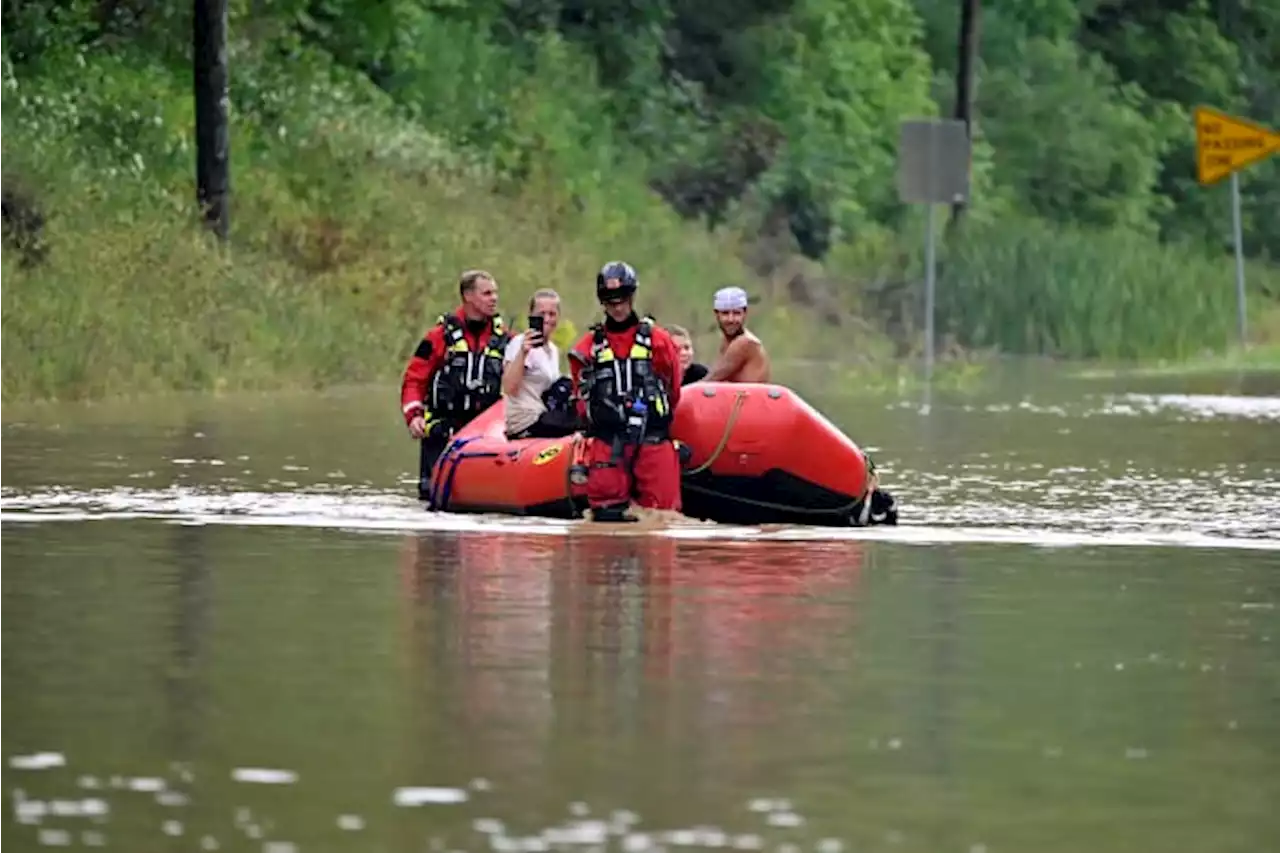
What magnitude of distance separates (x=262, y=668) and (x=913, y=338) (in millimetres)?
43549

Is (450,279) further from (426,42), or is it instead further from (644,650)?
(644,650)

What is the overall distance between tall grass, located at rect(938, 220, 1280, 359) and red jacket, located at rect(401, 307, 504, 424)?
33222 millimetres

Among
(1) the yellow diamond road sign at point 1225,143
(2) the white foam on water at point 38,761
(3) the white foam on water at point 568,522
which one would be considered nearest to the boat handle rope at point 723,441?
(3) the white foam on water at point 568,522

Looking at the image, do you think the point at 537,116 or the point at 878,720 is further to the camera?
the point at 537,116

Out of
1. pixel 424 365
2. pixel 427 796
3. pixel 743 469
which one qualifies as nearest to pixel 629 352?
pixel 743 469

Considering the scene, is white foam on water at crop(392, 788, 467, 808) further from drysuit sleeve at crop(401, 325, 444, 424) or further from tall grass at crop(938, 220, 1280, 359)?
tall grass at crop(938, 220, 1280, 359)

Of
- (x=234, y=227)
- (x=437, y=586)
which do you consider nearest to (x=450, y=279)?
(x=234, y=227)

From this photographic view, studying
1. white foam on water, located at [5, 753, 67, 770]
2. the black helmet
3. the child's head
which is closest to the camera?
white foam on water, located at [5, 753, 67, 770]

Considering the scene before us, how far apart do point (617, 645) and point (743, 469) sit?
7249 mm

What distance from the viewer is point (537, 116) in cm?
5684

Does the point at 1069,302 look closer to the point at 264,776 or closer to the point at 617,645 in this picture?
the point at 617,645

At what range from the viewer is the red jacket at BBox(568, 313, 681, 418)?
2094 cm

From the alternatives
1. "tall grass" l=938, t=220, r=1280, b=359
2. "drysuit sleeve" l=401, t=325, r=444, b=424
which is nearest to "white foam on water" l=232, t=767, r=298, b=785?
"drysuit sleeve" l=401, t=325, r=444, b=424

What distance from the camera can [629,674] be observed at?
13.6m
